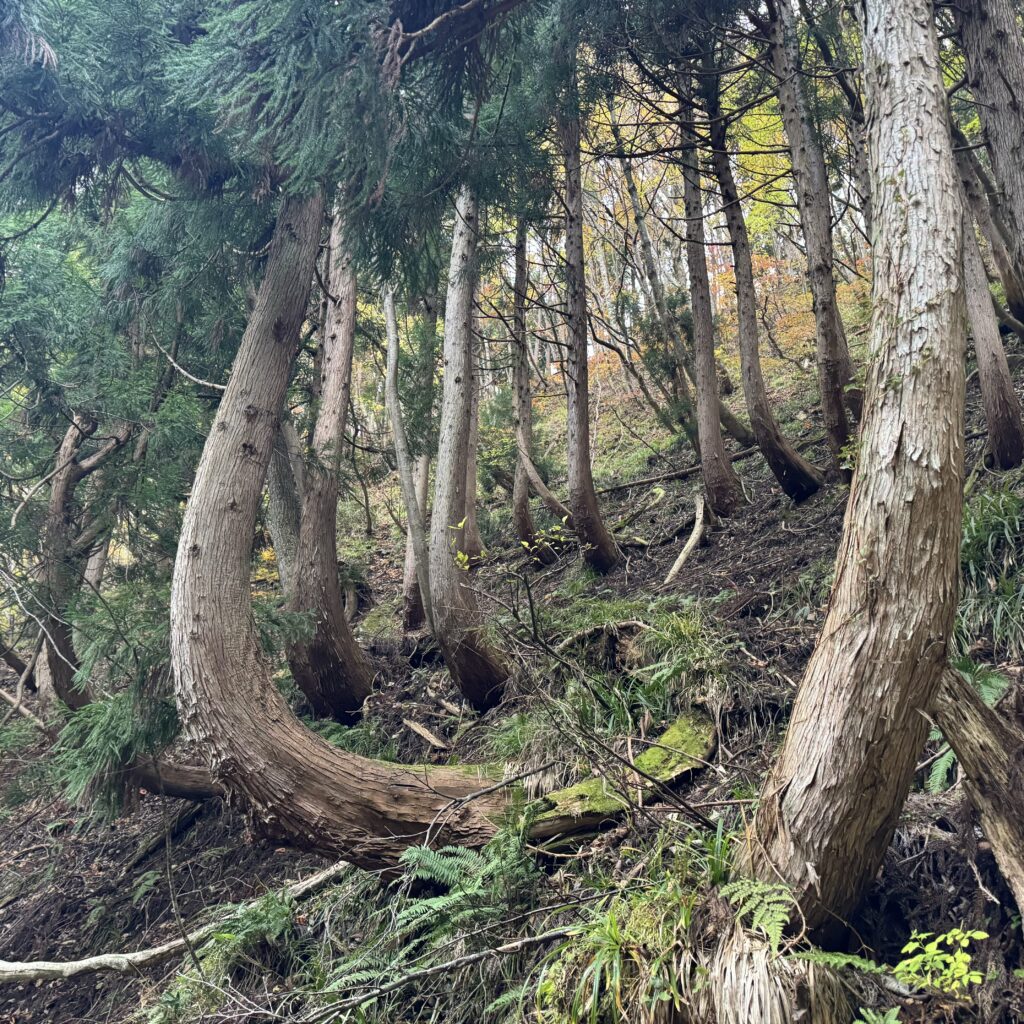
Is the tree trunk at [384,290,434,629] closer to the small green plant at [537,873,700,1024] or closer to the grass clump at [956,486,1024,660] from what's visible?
the small green plant at [537,873,700,1024]

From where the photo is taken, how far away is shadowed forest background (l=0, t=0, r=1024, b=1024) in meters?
2.48

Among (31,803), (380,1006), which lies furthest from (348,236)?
(31,803)

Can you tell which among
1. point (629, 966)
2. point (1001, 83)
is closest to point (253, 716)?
point (629, 966)

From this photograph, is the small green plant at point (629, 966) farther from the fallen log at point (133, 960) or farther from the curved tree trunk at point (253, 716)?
the fallen log at point (133, 960)

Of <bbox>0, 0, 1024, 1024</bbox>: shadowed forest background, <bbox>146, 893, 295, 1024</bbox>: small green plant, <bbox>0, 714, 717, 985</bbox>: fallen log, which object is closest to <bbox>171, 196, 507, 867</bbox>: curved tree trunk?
<bbox>0, 0, 1024, 1024</bbox>: shadowed forest background

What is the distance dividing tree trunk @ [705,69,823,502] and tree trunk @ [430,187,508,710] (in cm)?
336

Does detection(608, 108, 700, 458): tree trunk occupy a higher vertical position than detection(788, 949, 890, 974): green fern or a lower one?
higher

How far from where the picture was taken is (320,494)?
24.6 feet

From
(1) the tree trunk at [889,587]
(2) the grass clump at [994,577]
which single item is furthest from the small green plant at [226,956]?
(2) the grass clump at [994,577]

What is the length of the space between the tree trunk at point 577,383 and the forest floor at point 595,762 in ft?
1.80

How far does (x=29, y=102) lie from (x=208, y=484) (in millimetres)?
2870

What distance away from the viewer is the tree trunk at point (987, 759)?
2.58 metres

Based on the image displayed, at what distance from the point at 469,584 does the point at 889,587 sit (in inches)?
161

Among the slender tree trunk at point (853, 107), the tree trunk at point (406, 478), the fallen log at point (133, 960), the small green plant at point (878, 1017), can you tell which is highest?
the slender tree trunk at point (853, 107)
